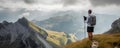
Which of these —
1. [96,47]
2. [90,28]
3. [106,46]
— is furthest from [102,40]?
[90,28]

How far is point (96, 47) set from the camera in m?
48.1

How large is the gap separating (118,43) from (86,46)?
21.5ft

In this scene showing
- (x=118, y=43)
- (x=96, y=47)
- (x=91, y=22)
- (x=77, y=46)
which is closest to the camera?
(x=91, y=22)

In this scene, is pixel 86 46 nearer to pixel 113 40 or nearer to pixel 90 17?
pixel 113 40

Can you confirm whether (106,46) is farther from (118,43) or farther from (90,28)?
(90,28)

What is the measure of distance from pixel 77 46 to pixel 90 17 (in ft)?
57.0

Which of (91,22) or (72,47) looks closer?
(91,22)

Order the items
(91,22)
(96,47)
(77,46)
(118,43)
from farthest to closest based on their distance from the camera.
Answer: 1. (77,46)
2. (118,43)
3. (96,47)
4. (91,22)

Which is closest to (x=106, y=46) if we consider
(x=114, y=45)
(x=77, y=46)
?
(x=114, y=45)

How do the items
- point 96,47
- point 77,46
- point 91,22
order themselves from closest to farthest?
point 91,22 → point 96,47 → point 77,46

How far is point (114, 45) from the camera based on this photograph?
5312 centimetres

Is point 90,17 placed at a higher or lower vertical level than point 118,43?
higher

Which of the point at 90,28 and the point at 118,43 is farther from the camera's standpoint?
the point at 118,43

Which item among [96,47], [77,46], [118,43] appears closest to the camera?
[96,47]
